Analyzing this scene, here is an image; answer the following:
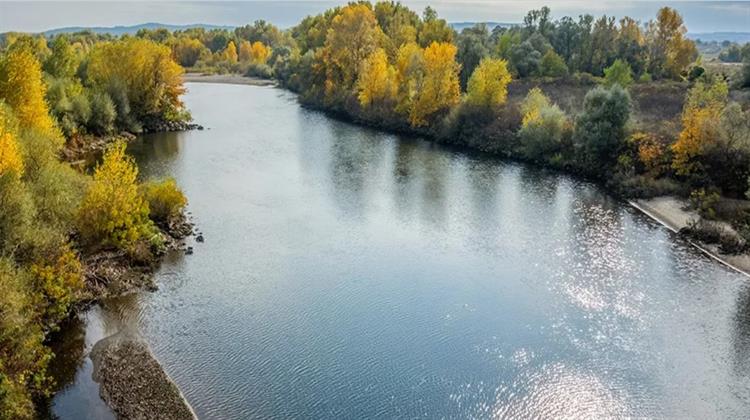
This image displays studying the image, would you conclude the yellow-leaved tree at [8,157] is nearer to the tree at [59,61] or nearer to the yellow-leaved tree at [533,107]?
the tree at [59,61]

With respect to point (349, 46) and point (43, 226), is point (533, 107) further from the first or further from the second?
point (43, 226)

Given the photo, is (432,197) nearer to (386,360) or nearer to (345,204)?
(345,204)

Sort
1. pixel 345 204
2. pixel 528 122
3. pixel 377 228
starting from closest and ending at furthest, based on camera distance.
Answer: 1. pixel 377 228
2. pixel 345 204
3. pixel 528 122

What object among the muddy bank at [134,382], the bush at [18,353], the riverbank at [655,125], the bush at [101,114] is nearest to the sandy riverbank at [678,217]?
the riverbank at [655,125]

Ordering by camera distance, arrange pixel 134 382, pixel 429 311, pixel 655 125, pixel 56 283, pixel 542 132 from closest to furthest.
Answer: pixel 134 382, pixel 56 283, pixel 429 311, pixel 655 125, pixel 542 132

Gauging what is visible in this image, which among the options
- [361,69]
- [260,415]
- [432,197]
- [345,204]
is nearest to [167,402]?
[260,415]

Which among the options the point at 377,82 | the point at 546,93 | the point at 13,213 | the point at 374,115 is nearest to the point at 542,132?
the point at 546,93
